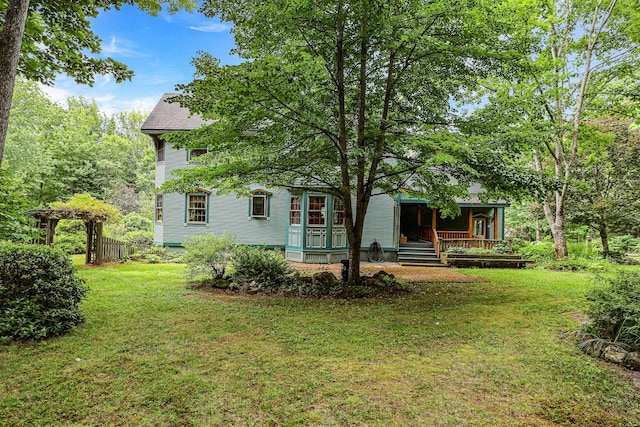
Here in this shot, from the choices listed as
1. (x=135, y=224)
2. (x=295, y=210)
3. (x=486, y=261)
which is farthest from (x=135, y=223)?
(x=486, y=261)

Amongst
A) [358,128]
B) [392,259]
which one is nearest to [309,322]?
[358,128]

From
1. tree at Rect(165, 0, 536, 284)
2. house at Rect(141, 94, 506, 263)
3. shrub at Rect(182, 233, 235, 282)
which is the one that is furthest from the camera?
house at Rect(141, 94, 506, 263)

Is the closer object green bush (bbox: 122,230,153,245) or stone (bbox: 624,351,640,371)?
stone (bbox: 624,351,640,371)

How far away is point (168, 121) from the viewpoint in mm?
15891

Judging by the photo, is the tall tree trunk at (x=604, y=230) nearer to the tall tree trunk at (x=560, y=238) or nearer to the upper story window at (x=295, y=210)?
the tall tree trunk at (x=560, y=238)

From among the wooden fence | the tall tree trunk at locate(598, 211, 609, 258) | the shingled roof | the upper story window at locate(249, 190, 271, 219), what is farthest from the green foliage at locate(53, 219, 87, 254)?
the tall tree trunk at locate(598, 211, 609, 258)

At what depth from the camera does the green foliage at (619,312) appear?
437cm

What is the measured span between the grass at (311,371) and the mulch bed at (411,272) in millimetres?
3964

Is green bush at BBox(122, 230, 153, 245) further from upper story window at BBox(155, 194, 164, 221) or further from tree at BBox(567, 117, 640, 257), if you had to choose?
tree at BBox(567, 117, 640, 257)

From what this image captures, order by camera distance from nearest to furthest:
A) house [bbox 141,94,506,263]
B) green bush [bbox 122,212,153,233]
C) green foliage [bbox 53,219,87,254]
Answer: green foliage [bbox 53,219,87,254] → house [bbox 141,94,506,263] → green bush [bbox 122,212,153,233]

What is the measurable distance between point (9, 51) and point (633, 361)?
25.4 feet

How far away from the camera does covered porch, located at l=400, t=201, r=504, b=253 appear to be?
612 inches

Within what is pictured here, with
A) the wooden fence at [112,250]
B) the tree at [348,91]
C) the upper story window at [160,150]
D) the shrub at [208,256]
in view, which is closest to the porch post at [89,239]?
the wooden fence at [112,250]

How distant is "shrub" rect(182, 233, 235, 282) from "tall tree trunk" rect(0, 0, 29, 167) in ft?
19.4
